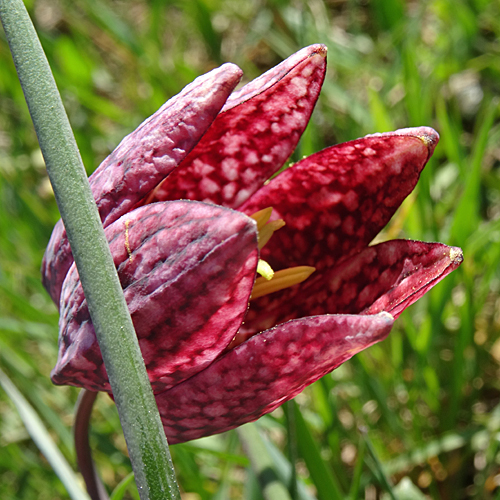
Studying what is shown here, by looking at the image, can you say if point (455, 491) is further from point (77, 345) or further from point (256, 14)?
point (256, 14)

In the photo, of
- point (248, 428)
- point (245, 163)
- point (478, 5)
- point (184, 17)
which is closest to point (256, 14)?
point (184, 17)

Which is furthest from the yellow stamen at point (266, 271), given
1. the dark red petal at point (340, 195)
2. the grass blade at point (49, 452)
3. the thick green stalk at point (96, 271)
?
the grass blade at point (49, 452)

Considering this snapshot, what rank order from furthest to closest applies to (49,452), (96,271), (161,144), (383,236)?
(383,236) < (49,452) < (161,144) < (96,271)

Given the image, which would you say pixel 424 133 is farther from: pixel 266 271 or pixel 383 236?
pixel 383 236

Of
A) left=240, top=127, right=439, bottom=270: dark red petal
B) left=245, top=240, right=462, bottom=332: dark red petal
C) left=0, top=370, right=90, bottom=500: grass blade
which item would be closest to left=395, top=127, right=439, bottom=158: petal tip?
left=240, top=127, right=439, bottom=270: dark red petal

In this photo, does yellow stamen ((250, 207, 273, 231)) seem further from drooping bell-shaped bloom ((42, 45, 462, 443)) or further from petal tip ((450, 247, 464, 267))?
petal tip ((450, 247, 464, 267))

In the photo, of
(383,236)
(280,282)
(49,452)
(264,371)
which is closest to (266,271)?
(280,282)

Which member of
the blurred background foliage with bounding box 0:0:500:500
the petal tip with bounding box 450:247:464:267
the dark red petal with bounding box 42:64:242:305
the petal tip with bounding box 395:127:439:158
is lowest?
the blurred background foliage with bounding box 0:0:500:500
